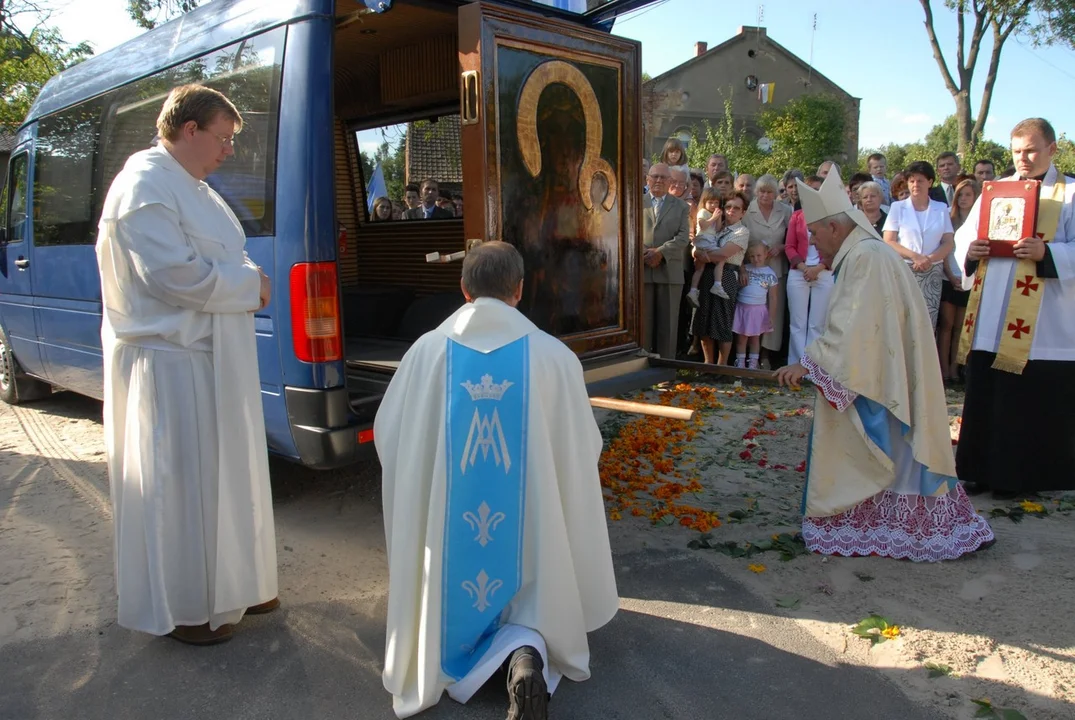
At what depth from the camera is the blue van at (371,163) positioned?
4.10 metres

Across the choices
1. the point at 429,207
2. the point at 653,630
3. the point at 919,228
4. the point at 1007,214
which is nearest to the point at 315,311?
the point at 653,630

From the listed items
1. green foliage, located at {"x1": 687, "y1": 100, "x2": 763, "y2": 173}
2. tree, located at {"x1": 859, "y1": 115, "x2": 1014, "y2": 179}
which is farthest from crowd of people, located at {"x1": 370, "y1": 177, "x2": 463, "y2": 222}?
tree, located at {"x1": 859, "y1": 115, "x2": 1014, "y2": 179}

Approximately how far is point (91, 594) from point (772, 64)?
44.1 meters

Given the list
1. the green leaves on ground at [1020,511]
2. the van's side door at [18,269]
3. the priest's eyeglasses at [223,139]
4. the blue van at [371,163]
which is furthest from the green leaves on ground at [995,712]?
the van's side door at [18,269]

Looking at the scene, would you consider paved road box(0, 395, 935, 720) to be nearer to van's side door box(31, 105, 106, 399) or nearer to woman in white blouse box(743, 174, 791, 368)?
van's side door box(31, 105, 106, 399)

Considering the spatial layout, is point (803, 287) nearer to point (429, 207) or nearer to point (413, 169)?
point (429, 207)

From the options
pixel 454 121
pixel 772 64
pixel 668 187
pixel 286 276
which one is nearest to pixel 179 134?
pixel 286 276

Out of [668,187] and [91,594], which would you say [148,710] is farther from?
[668,187]

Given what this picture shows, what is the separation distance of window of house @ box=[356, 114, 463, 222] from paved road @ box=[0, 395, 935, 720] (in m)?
3.70

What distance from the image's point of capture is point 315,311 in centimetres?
406

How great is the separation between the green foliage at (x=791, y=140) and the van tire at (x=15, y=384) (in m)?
20.5

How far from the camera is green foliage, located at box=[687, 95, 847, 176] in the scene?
2641cm

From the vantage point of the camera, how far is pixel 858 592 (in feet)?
12.7

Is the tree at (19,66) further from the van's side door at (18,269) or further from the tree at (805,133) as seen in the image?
the tree at (805,133)
